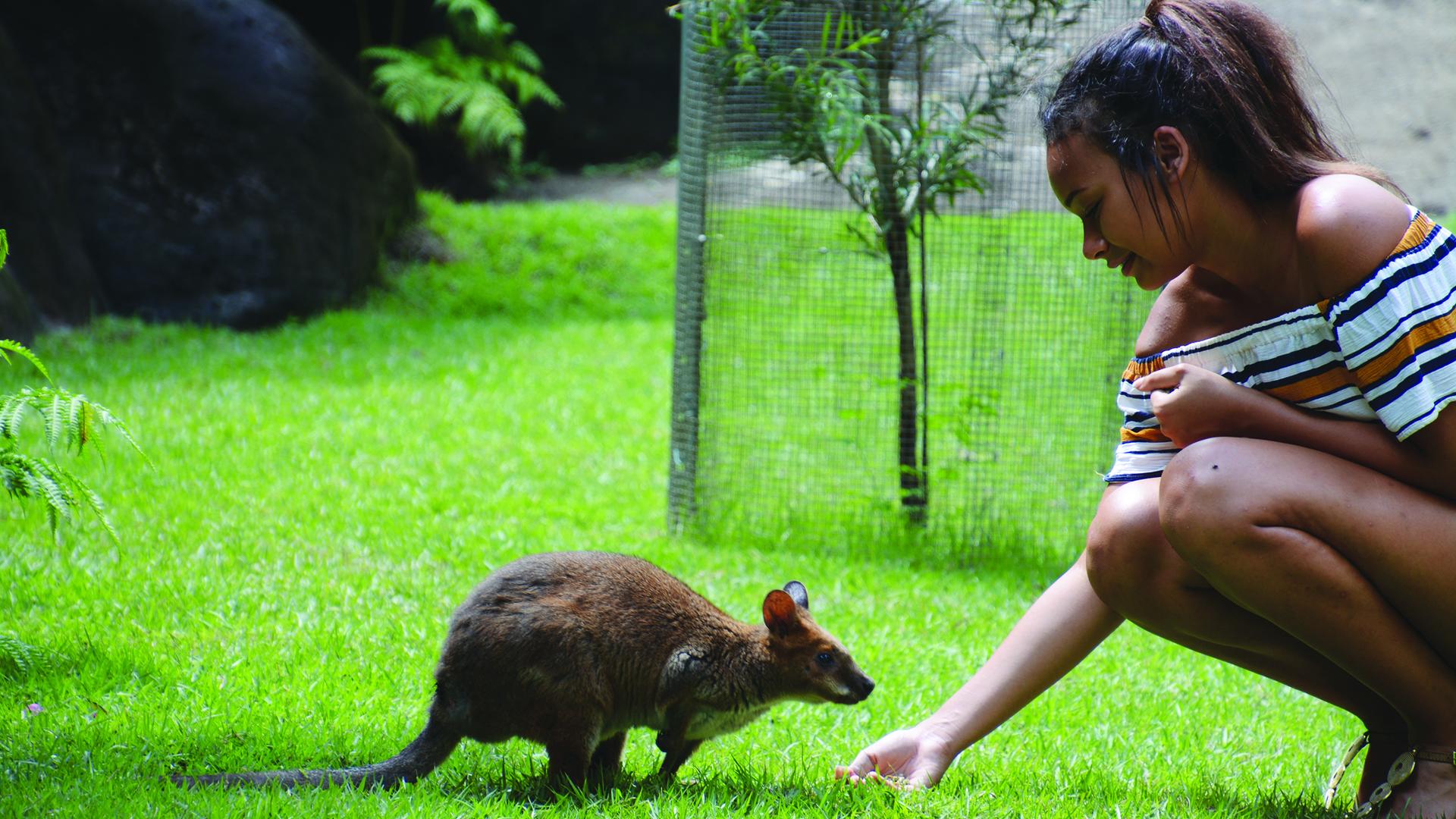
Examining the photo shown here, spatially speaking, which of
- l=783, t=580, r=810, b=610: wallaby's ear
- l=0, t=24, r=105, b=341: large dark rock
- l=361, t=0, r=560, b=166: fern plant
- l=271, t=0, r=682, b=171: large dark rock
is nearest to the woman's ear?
l=783, t=580, r=810, b=610: wallaby's ear

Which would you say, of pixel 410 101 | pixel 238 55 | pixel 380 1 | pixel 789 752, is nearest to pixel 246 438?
pixel 789 752

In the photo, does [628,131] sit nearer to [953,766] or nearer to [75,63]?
[75,63]

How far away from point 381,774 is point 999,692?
53.5 inches

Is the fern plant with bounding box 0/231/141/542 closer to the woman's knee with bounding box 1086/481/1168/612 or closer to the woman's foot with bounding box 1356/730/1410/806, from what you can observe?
the woman's knee with bounding box 1086/481/1168/612

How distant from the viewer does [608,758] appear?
2986 millimetres

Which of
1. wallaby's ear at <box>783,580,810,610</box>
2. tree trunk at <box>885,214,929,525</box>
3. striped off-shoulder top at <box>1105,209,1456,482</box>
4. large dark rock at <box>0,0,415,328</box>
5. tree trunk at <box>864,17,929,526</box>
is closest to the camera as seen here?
striped off-shoulder top at <box>1105,209,1456,482</box>

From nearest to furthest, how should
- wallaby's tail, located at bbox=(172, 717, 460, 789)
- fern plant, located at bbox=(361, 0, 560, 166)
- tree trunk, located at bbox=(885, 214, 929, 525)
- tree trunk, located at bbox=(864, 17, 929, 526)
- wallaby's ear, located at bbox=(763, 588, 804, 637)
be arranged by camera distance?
1. wallaby's tail, located at bbox=(172, 717, 460, 789)
2. wallaby's ear, located at bbox=(763, 588, 804, 637)
3. tree trunk, located at bbox=(864, 17, 929, 526)
4. tree trunk, located at bbox=(885, 214, 929, 525)
5. fern plant, located at bbox=(361, 0, 560, 166)

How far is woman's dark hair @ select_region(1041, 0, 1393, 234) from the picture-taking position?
246 centimetres

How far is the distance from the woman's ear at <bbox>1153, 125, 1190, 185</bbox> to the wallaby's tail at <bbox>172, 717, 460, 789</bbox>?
188 centimetres

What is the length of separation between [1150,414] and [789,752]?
1.21m

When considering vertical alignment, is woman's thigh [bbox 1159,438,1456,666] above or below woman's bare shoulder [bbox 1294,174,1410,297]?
below

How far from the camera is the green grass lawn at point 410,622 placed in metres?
2.79

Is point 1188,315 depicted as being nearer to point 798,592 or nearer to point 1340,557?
point 1340,557

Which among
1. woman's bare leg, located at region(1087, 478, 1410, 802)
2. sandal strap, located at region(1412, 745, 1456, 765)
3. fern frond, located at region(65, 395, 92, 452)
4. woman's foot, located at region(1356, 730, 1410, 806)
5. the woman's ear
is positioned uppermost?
the woman's ear
